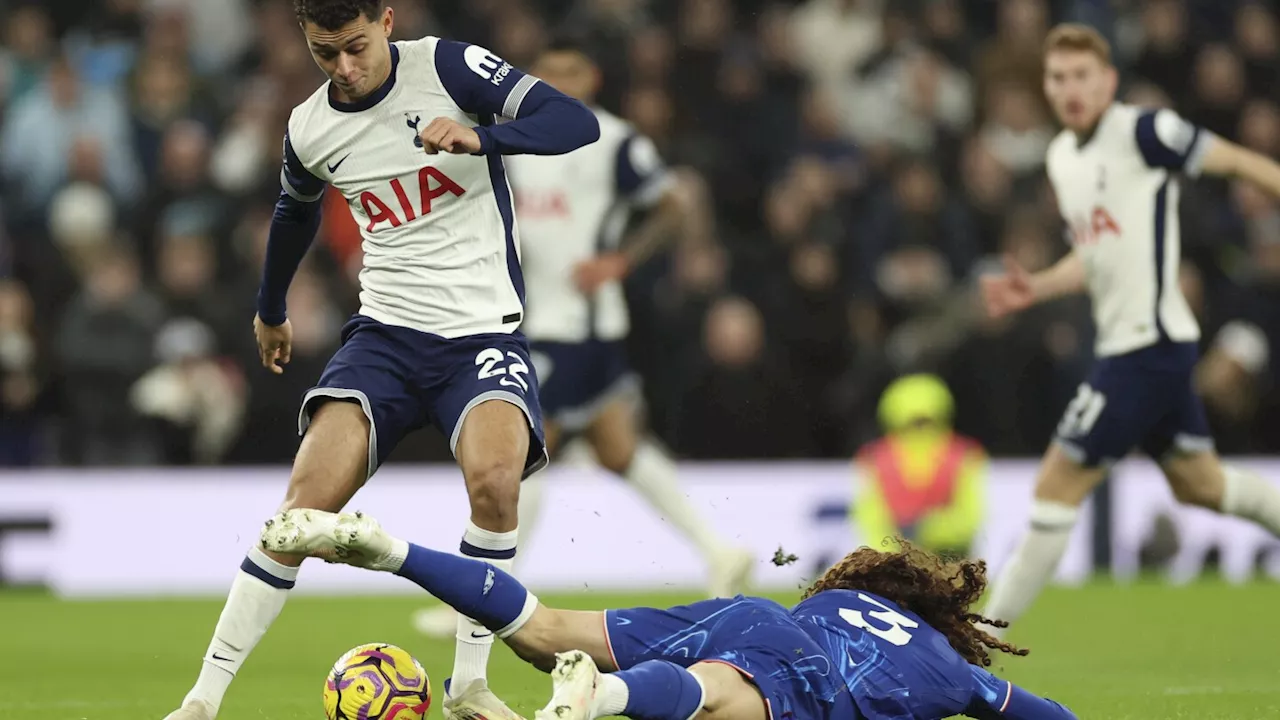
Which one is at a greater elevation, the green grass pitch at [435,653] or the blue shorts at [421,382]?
the blue shorts at [421,382]

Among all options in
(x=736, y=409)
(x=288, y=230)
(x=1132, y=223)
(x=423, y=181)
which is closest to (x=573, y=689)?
(x=423, y=181)

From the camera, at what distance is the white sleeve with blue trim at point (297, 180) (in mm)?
6465

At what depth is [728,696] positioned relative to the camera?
5.07 metres

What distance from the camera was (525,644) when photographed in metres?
5.38

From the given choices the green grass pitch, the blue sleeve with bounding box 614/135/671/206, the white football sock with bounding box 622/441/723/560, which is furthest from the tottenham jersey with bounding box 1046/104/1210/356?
the white football sock with bounding box 622/441/723/560

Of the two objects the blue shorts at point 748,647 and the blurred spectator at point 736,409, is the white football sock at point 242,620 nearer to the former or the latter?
the blue shorts at point 748,647

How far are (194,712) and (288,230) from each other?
65.6 inches

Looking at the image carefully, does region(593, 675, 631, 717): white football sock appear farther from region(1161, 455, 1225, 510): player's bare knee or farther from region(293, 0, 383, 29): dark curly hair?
region(1161, 455, 1225, 510): player's bare knee

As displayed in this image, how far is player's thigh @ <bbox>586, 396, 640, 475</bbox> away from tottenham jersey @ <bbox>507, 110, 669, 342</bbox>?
392 millimetres

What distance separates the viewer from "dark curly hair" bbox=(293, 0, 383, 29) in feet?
19.6

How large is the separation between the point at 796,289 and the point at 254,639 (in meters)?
8.80

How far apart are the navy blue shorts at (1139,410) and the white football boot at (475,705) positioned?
347cm

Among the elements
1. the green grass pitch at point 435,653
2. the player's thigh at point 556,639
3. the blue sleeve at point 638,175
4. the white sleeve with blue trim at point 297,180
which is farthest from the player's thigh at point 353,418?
the blue sleeve at point 638,175

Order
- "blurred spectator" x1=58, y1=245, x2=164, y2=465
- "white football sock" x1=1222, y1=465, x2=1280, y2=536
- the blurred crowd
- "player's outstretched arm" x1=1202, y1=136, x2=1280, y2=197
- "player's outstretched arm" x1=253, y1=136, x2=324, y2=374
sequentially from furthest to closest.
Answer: the blurred crowd, "blurred spectator" x1=58, y1=245, x2=164, y2=465, "white football sock" x1=1222, y1=465, x2=1280, y2=536, "player's outstretched arm" x1=1202, y1=136, x2=1280, y2=197, "player's outstretched arm" x1=253, y1=136, x2=324, y2=374
